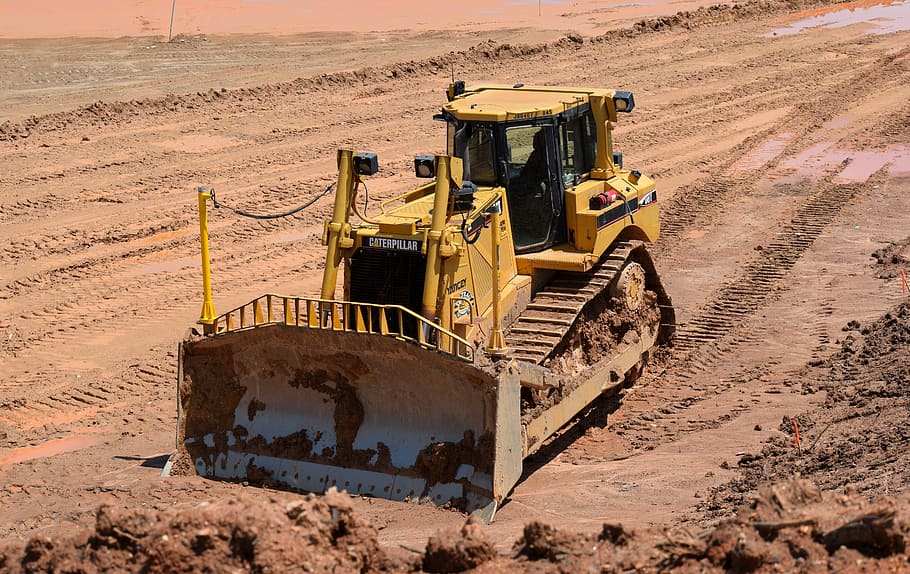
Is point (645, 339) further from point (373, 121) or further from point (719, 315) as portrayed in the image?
point (373, 121)

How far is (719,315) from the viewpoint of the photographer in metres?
13.7

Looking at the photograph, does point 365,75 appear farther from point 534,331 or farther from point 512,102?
point 534,331

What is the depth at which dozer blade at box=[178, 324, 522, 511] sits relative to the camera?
29.7ft

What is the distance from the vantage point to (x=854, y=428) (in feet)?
31.2

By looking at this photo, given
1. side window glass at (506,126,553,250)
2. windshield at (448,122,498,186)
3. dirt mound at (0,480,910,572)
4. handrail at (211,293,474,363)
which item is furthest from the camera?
side window glass at (506,126,553,250)

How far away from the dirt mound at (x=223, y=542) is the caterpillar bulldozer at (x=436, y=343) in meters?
2.32

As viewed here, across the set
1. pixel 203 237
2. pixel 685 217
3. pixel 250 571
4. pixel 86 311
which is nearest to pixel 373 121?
pixel 685 217

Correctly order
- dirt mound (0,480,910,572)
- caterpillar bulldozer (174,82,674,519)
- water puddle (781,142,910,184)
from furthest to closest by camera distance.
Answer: water puddle (781,142,910,184), caterpillar bulldozer (174,82,674,519), dirt mound (0,480,910,572)

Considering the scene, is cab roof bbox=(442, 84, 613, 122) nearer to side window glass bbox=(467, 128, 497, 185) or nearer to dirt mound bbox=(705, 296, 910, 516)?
side window glass bbox=(467, 128, 497, 185)

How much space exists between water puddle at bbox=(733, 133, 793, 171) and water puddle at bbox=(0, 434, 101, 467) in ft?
38.8

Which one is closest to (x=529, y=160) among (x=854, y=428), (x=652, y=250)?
(x=854, y=428)

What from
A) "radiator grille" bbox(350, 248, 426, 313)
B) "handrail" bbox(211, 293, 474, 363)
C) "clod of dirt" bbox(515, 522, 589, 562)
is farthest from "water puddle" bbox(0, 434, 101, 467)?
"clod of dirt" bbox(515, 522, 589, 562)

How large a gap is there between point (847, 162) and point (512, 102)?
10.3 metres

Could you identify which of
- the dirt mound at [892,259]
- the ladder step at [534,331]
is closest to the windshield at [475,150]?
the ladder step at [534,331]
